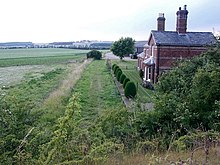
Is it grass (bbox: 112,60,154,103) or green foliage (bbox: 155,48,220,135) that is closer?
green foliage (bbox: 155,48,220,135)

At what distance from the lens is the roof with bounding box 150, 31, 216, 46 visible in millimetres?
32281

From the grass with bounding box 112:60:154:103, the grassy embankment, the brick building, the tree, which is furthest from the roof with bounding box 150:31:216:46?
the tree

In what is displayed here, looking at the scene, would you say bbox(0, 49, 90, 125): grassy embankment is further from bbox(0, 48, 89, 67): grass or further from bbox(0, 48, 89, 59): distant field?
bbox(0, 48, 89, 59): distant field

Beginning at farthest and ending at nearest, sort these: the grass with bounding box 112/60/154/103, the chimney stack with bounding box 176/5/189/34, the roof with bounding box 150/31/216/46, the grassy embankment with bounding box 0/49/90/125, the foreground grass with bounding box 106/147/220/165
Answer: the chimney stack with bounding box 176/5/189/34, the roof with bounding box 150/31/216/46, the grass with bounding box 112/60/154/103, the grassy embankment with bounding box 0/49/90/125, the foreground grass with bounding box 106/147/220/165

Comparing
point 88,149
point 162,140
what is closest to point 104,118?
point 162,140

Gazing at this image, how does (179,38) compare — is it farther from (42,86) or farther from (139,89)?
(42,86)

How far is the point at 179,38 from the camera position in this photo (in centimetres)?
3300

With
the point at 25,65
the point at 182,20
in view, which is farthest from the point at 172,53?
the point at 25,65

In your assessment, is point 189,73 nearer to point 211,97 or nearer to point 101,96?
point 211,97

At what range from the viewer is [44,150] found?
4.90 metres

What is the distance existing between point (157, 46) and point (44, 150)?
28530 millimetres

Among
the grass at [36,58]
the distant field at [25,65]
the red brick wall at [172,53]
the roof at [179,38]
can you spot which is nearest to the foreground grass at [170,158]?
the roof at [179,38]

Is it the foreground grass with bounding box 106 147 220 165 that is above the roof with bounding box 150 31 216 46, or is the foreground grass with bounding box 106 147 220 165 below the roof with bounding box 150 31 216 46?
below

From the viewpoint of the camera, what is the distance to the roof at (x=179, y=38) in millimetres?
32281
